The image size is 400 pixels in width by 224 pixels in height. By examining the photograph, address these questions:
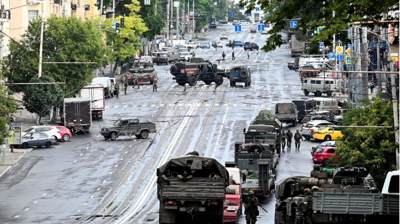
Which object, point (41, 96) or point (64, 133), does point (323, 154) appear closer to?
point (64, 133)

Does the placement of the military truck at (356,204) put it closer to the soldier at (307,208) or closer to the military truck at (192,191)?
the soldier at (307,208)

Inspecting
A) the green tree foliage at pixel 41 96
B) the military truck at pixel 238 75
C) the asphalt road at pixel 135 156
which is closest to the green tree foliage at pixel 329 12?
the asphalt road at pixel 135 156

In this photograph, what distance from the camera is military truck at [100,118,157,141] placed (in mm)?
65812

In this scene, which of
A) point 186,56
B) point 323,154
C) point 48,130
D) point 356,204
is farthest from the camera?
point 186,56

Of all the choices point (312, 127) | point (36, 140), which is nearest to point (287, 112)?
point (312, 127)

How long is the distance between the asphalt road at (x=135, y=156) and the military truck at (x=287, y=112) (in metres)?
2.69

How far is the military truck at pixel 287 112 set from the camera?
7038 cm

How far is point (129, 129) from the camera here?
6581cm

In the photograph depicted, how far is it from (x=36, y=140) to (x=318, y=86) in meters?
30.4

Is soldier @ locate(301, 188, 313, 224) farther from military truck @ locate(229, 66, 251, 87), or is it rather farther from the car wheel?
military truck @ locate(229, 66, 251, 87)

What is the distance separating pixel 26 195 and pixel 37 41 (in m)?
26.9

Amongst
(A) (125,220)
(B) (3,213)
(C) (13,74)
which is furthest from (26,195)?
(C) (13,74)

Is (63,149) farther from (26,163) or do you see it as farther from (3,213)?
(3,213)

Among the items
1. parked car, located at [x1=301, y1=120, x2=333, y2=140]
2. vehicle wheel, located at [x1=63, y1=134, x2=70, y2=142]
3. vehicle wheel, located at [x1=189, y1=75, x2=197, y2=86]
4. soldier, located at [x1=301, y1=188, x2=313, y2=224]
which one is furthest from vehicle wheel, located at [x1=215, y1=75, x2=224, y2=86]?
soldier, located at [x1=301, y1=188, x2=313, y2=224]
